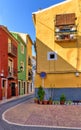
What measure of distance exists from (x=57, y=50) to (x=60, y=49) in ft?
0.85

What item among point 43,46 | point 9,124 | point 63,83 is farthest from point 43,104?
point 9,124

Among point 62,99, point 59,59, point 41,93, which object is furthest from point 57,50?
point 62,99

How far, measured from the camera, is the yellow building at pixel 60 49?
19.8m

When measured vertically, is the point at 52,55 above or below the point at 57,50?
below

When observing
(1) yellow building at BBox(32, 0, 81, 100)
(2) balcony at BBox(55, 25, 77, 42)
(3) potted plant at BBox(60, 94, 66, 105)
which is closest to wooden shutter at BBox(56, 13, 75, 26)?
(1) yellow building at BBox(32, 0, 81, 100)

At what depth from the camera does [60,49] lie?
20.2 meters

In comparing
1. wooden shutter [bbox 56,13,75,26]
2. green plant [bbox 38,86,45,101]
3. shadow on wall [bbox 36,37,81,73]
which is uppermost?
wooden shutter [bbox 56,13,75,26]

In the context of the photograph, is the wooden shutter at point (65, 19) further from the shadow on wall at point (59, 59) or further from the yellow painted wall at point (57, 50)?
the shadow on wall at point (59, 59)

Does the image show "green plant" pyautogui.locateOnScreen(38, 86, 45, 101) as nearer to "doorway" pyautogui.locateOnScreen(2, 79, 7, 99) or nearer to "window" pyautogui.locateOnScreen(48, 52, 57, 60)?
"window" pyautogui.locateOnScreen(48, 52, 57, 60)

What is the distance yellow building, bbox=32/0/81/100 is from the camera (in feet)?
64.8

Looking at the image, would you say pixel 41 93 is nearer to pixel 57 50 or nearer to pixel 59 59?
pixel 59 59

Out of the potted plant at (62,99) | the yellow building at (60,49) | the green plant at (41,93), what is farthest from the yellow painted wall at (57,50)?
the potted plant at (62,99)

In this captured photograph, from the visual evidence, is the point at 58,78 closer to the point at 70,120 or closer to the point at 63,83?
the point at 63,83

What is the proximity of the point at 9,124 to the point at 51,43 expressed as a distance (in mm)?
11282
